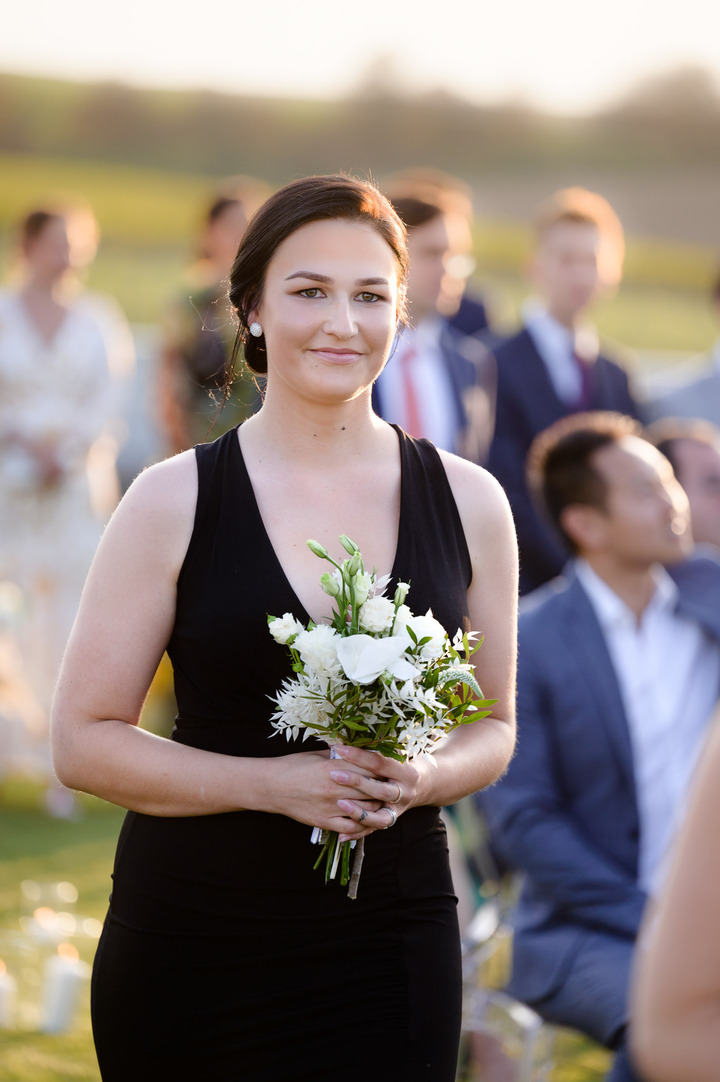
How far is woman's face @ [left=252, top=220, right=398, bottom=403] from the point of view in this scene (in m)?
2.57

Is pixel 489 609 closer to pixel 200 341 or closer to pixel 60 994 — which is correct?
pixel 60 994

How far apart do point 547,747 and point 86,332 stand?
5096 mm

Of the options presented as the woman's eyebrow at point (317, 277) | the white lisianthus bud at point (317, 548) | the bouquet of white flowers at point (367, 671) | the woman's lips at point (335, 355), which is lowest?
the bouquet of white flowers at point (367, 671)

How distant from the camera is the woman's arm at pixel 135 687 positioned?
2.47 m

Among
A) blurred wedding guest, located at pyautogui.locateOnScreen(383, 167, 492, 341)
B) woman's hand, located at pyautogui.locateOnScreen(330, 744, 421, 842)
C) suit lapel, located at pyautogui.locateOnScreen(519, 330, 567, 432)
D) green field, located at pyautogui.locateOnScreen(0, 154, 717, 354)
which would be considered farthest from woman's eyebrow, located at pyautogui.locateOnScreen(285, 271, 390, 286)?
green field, located at pyautogui.locateOnScreen(0, 154, 717, 354)

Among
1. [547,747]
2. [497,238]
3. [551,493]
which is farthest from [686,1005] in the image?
[497,238]

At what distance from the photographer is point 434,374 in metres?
5.80

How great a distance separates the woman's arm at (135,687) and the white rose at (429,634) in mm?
289

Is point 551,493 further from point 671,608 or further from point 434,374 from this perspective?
point 434,374

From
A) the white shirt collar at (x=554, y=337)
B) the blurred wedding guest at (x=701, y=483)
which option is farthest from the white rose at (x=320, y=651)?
the white shirt collar at (x=554, y=337)

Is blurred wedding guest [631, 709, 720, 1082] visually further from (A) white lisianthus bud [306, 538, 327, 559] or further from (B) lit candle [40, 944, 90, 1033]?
(B) lit candle [40, 944, 90, 1033]

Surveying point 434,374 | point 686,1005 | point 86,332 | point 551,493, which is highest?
point 86,332

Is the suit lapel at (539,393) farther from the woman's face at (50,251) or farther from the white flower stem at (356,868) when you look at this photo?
the white flower stem at (356,868)

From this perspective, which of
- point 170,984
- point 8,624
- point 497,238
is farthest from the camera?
point 497,238
